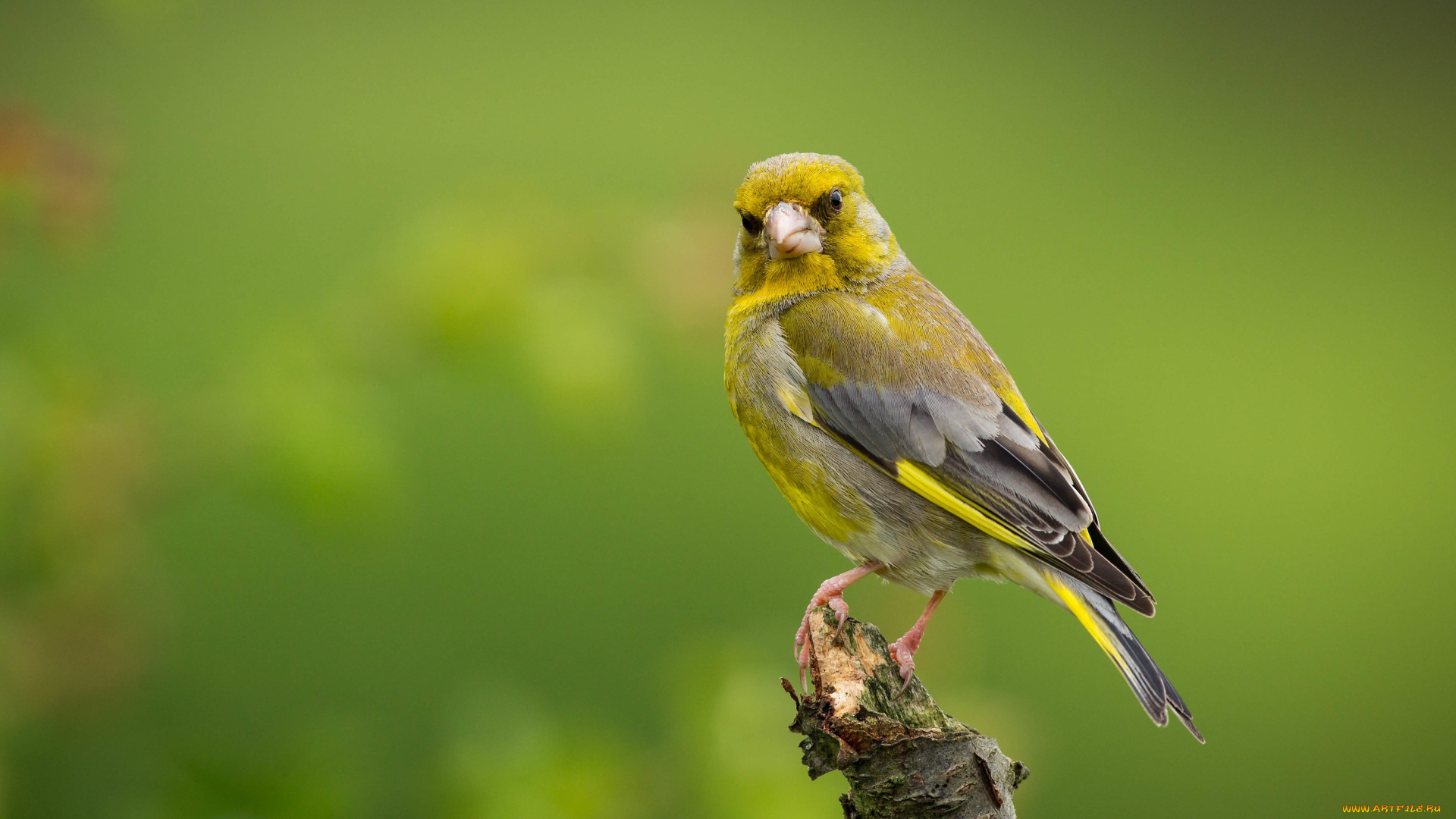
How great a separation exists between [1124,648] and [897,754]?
2.21 feet

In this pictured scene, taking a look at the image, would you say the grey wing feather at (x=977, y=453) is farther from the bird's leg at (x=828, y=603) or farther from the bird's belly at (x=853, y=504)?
the bird's leg at (x=828, y=603)

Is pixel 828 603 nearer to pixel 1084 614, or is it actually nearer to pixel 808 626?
pixel 808 626

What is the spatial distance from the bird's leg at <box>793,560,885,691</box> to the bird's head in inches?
29.1

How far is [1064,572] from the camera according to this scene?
2.70m

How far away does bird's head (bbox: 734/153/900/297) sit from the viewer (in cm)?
315

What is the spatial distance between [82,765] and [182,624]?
0.50m

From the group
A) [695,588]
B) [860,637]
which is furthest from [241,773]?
[695,588]

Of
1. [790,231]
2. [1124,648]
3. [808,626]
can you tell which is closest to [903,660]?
[808,626]

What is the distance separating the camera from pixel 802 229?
312 centimetres

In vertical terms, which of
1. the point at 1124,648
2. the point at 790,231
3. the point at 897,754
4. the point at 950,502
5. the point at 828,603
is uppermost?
the point at 790,231

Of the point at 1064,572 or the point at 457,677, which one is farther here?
the point at 457,677

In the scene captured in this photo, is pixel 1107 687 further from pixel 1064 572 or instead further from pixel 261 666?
pixel 261 666

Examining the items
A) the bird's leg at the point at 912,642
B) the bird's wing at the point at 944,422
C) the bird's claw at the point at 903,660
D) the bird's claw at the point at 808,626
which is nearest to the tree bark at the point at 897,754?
the bird's claw at the point at 903,660

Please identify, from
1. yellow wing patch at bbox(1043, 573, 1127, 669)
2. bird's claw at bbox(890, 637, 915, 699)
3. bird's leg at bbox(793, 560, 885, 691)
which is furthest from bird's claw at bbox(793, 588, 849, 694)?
yellow wing patch at bbox(1043, 573, 1127, 669)
